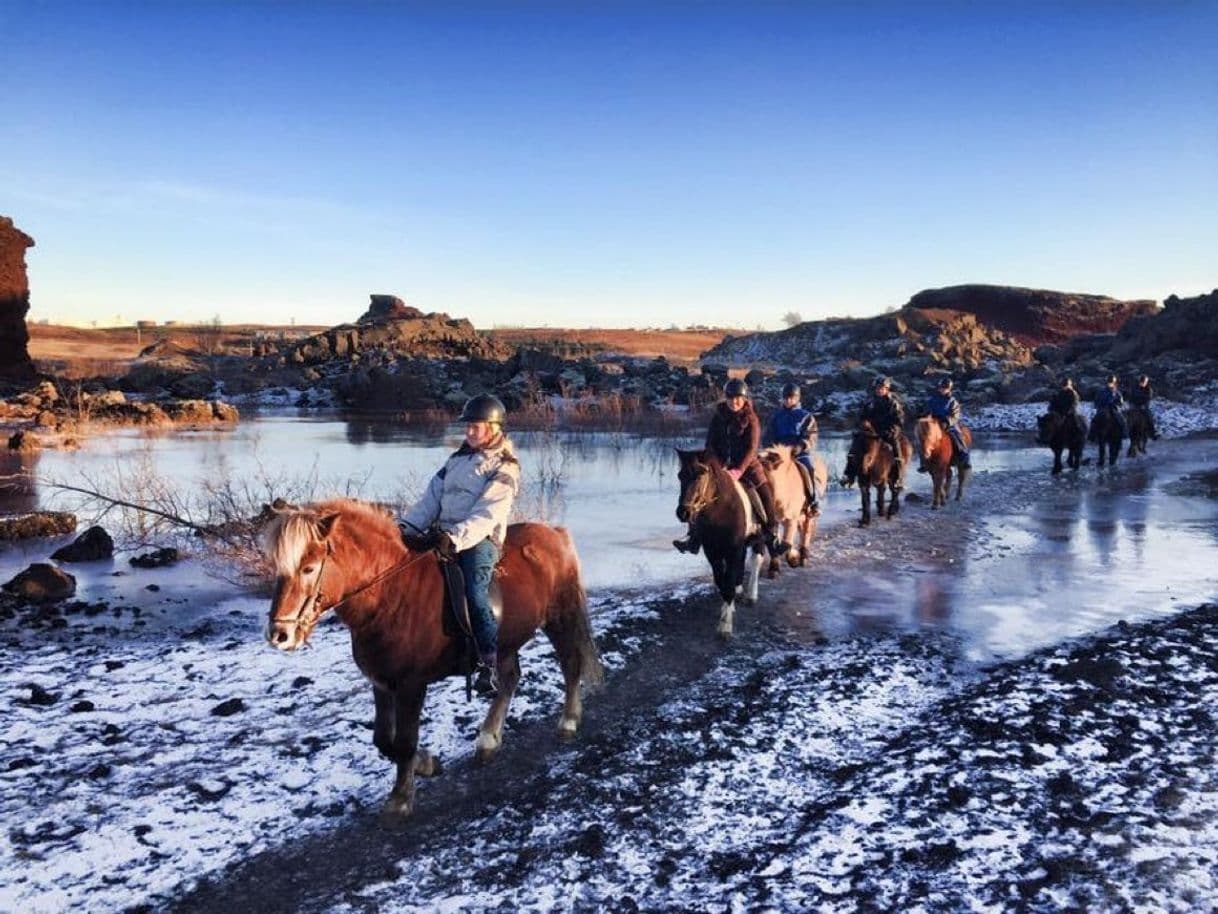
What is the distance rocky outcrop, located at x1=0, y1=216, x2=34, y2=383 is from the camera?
48.7m

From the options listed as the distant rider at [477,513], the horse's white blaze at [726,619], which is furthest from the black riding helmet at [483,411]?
the horse's white blaze at [726,619]

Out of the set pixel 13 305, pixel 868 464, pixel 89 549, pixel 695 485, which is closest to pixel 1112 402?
pixel 868 464

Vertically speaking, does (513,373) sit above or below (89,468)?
above

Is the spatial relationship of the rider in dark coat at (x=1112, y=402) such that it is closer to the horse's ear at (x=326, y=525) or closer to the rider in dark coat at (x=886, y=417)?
the rider in dark coat at (x=886, y=417)

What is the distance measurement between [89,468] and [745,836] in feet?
71.9

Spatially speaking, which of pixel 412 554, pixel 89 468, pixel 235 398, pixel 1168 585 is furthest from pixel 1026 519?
pixel 235 398

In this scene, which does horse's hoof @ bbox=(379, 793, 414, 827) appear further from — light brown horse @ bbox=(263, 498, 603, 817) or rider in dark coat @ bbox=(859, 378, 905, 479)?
rider in dark coat @ bbox=(859, 378, 905, 479)

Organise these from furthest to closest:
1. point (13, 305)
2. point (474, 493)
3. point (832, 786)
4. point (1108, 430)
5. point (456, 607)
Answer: point (13, 305) < point (1108, 430) < point (474, 493) < point (832, 786) < point (456, 607)

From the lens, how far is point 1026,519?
1567 cm

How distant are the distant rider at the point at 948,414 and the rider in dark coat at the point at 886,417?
6.18ft

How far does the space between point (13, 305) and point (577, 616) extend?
2275 inches

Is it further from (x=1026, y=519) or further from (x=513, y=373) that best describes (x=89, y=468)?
(x=513, y=373)

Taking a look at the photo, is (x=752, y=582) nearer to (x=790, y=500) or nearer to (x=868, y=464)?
(x=790, y=500)

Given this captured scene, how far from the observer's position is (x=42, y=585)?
1008 cm
